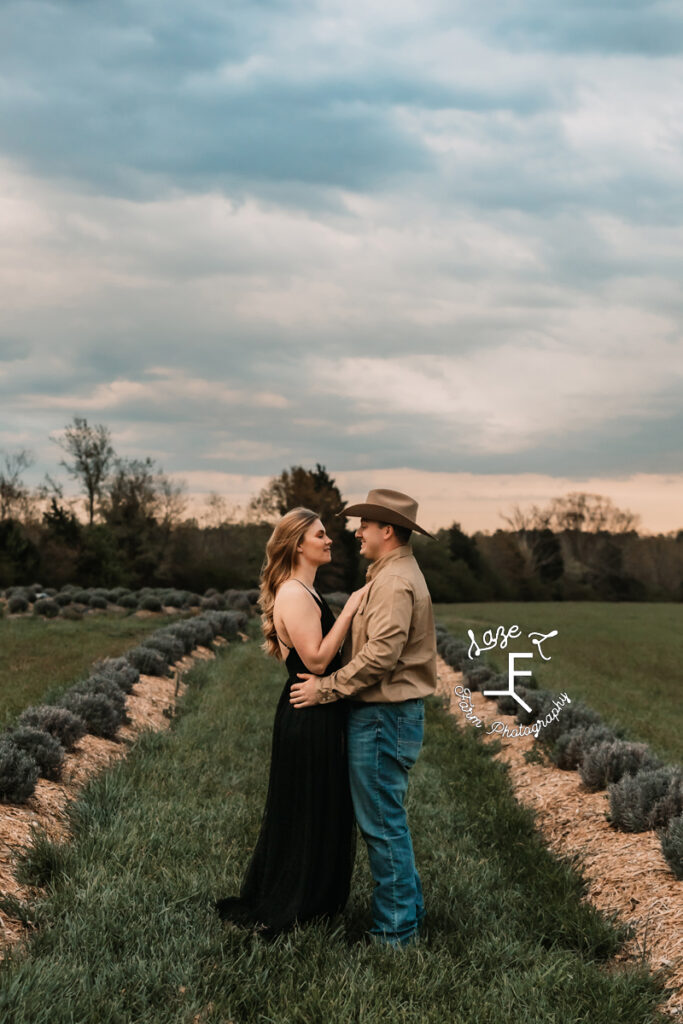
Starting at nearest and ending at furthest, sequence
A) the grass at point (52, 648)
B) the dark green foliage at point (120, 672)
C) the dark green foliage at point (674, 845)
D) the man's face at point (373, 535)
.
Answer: the man's face at point (373, 535) < the dark green foliage at point (674, 845) < the dark green foliage at point (120, 672) < the grass at point (52, 648)

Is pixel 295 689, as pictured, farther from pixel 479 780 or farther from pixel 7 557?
pixel 7 557

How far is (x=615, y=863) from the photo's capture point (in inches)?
233

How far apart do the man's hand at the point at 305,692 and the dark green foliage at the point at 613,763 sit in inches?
156

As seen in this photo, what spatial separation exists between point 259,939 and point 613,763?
4192mm

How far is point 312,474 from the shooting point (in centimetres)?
5434

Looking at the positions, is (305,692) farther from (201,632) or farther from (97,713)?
(201,632)

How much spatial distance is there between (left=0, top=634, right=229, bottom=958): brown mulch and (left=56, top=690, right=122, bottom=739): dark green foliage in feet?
0.28

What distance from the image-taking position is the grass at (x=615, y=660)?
13.3 m

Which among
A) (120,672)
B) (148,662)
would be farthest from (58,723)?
(148,662)

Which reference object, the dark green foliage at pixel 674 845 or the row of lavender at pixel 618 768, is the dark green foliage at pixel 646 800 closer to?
the row of lavender at pixel 618 768

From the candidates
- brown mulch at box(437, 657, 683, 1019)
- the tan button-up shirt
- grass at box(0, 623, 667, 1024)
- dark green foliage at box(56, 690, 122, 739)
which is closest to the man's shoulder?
the tan button-up shirt

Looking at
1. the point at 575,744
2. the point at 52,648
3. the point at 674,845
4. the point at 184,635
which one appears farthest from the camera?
the point at 184,635

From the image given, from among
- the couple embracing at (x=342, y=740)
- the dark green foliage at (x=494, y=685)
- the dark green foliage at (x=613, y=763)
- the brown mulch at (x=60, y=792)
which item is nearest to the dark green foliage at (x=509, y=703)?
the dark green foliage at (x=494, y=685)

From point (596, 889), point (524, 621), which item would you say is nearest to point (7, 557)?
point (524, 621)
